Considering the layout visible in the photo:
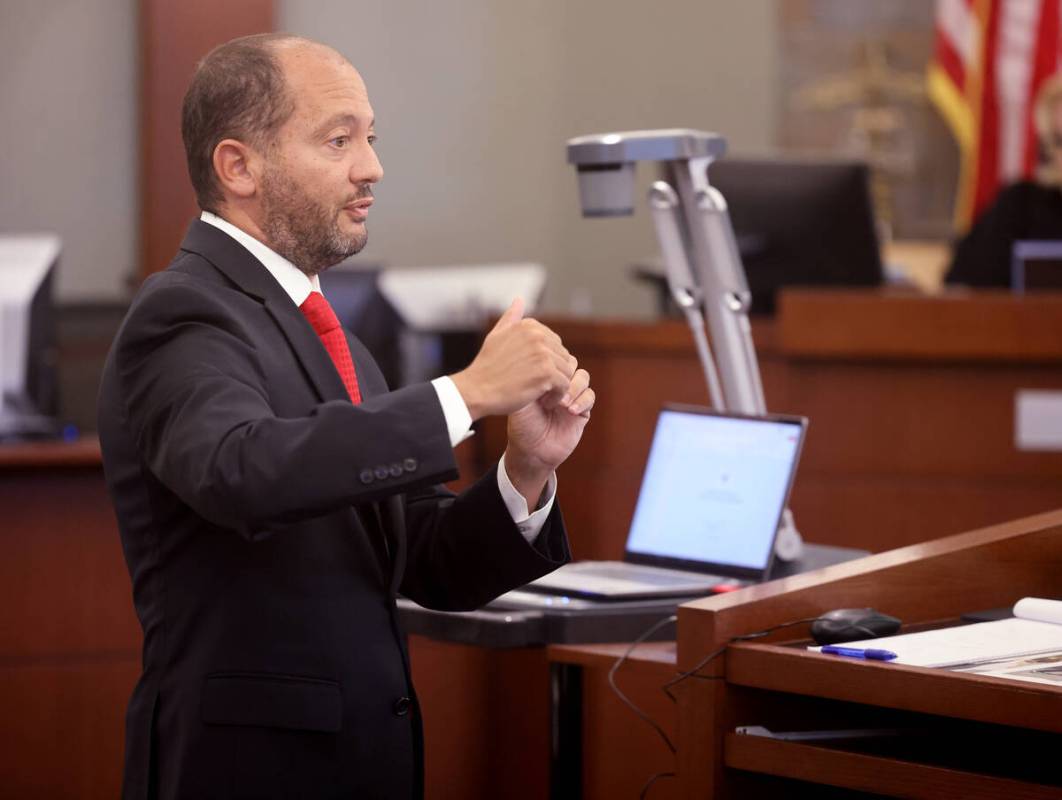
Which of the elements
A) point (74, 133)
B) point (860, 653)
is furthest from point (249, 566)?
point (74, 133)

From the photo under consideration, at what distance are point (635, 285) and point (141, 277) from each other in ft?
7.00

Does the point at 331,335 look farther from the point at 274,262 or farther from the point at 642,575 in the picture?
the point at 642,575

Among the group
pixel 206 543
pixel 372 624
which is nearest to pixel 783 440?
pixel 372 624

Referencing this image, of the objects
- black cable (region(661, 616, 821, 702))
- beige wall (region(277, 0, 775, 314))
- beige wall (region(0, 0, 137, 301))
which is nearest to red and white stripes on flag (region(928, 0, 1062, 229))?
beige wall (region(277, 0, 775, 314))

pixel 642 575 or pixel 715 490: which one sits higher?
pixel 715 490

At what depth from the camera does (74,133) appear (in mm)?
6090

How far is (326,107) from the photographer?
5.63ft

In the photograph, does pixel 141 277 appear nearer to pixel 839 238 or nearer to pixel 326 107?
pixel 839 238

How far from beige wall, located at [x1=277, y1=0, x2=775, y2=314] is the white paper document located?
4929mm

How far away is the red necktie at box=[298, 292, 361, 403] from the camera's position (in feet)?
5.79

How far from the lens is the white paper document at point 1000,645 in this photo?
1674 millimetres

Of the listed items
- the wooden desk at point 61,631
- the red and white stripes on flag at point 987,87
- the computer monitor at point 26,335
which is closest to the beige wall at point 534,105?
the red and white stripes on flag at point 987,87

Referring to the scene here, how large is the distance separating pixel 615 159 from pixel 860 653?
935mm

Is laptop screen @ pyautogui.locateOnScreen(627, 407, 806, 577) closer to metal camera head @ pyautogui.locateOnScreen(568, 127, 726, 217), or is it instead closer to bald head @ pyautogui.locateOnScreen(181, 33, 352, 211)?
metal camera head @ pyautogui.locateOnScreen(568, 127, 726, 217)
